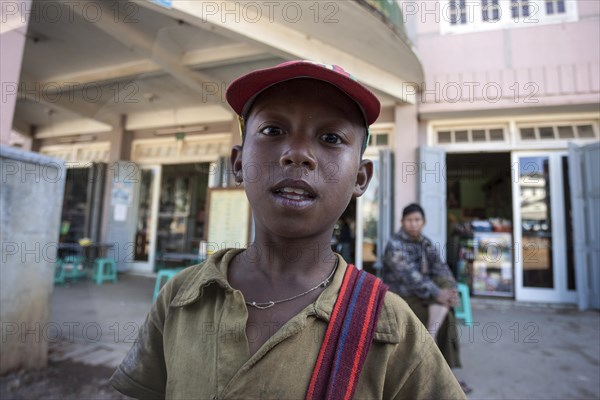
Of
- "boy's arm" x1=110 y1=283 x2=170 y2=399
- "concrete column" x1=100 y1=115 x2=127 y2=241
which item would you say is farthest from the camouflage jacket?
"concrete column" x1=100 y1=115 x2=127 y2=241

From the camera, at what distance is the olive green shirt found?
0.79 m

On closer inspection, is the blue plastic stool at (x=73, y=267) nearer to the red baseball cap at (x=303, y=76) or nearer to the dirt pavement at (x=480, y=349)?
the dirt pavement at (x=480, y=349)

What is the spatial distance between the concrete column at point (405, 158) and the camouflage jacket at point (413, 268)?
2693mm

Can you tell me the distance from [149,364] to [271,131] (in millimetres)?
804

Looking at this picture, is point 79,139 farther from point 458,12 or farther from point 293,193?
point 293,193

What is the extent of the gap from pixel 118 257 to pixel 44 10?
5013 millimetres

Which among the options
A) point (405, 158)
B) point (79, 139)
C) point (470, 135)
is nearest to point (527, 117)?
point (470, 135)

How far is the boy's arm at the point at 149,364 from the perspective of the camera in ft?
3.49

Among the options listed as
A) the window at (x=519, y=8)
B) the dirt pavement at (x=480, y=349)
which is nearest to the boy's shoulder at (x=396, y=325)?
the dirt pavement at (x=480, y=349)

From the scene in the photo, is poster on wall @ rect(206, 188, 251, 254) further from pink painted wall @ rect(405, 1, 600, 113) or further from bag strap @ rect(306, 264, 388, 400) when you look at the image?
bag strap @ rect(306, 264, 388, 400)

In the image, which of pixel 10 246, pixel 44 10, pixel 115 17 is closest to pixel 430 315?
pixel 10 246

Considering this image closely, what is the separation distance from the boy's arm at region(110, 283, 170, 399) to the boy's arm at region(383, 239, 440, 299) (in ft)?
7.34

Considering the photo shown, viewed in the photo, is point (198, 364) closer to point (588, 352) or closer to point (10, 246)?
point (10, 246)

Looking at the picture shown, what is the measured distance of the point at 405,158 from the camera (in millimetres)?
5805
